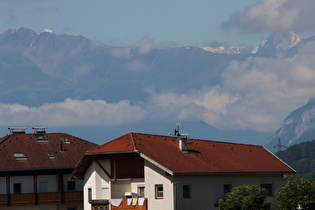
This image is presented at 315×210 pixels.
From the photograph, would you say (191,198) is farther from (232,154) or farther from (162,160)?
(232,154)

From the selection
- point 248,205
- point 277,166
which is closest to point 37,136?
point 277,166

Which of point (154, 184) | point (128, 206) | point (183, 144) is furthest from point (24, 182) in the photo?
point (154, 184)

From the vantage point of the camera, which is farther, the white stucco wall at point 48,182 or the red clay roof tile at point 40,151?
the white stucco wall at point 48,182

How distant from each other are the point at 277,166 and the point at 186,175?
13.7 meters

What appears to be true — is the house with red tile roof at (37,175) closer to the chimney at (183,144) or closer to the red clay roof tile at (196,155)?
the red clay roof tile at (196,155)

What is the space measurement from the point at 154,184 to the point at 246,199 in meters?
7.00

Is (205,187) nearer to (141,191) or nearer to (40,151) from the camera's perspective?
(141,191)

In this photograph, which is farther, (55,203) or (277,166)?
(55,203)

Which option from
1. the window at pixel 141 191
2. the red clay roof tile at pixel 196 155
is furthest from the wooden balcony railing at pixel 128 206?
the red clay roof tile at pixel 196 155

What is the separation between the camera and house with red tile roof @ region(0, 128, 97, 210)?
263 ft

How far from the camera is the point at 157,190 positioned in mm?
64938

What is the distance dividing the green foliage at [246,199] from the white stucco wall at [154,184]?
14.5 feet

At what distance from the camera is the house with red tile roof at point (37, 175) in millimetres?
80250

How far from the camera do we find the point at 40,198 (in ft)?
266
